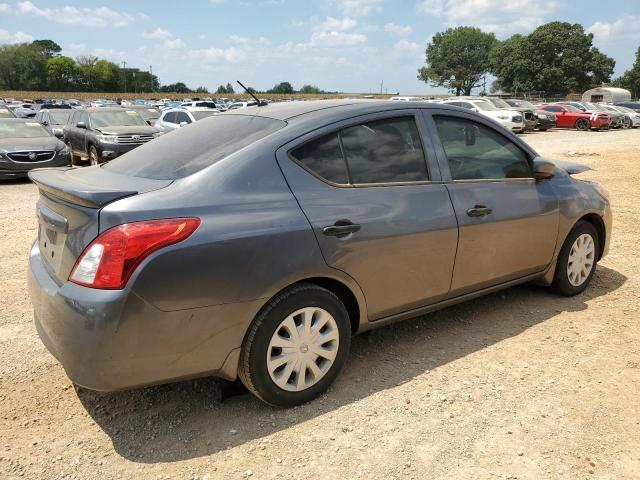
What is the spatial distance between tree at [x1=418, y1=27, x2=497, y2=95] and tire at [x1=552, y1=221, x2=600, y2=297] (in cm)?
11399

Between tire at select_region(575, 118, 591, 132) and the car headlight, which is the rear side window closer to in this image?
the car headlight

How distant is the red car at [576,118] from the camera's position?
30.1 m

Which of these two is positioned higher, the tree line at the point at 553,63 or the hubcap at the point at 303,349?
the tree line at the point at 553,63

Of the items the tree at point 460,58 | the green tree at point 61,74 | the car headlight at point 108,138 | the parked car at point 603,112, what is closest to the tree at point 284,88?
the tree at point 460,58

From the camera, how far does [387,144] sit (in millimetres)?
3354

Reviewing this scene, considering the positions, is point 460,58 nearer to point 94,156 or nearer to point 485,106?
point 485,106

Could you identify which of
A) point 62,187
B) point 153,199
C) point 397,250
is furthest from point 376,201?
point 62,187

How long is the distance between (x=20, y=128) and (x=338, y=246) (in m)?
12.2

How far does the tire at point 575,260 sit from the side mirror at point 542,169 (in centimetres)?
65

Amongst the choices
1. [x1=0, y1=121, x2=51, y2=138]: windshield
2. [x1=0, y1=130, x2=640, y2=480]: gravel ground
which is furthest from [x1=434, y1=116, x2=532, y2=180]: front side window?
[x1=0, y1=121, x2=51, y2=138]: windshield

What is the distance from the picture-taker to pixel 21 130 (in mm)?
12469

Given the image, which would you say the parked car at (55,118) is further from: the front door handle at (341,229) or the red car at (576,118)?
the red car at (576,118)

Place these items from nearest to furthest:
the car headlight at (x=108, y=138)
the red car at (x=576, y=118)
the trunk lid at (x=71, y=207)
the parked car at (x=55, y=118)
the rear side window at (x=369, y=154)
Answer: the trunk lid at (x=71, y=207), the rear side window at (x=369, y=154), the car headlight at (x=108, y=138), the parked car at (x=55, y=118), the red car at (x=576, y=118)

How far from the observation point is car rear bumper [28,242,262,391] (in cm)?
238
